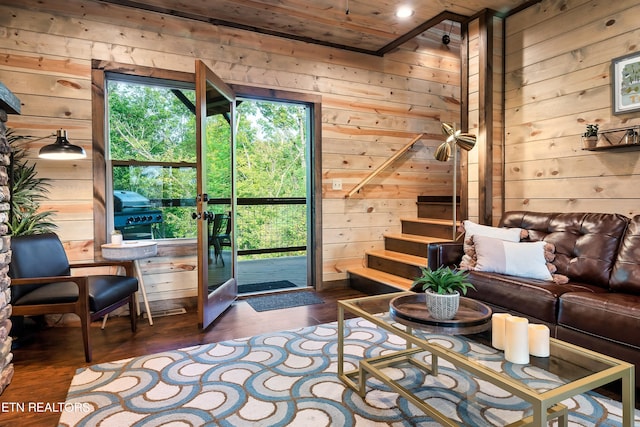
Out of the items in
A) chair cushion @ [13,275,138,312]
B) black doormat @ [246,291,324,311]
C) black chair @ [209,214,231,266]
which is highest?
black chair @ [209,214,231,266]

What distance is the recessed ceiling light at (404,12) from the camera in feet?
11.5

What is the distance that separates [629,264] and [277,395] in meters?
2.32

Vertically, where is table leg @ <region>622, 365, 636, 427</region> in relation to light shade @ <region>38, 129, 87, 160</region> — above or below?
below

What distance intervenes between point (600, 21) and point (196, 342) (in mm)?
3952

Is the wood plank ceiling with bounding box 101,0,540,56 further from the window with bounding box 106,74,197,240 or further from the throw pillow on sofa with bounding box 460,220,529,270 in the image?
the throw pillow on sofa with bounding box 460,220,529,270

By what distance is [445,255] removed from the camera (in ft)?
10.2

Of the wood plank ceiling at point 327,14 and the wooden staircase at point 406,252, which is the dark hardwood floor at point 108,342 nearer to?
the wooden staircase at point 406,252

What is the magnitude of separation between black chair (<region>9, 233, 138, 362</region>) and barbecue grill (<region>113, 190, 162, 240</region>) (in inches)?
22.3

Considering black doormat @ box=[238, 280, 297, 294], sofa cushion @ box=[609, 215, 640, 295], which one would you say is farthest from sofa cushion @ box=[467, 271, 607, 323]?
black doormat @ box=[238, 280, 297, 294]

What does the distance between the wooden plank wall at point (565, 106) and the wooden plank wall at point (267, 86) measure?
122cm

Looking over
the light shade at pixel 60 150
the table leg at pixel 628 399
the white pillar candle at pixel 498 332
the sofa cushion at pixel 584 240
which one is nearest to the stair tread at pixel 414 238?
the sofa cushion at pixel 584 240

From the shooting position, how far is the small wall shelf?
2.69 m

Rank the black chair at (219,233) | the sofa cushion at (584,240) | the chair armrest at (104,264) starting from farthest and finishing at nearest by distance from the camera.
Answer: the black chair at (219,233) < the chair armrest at (104,264) < the sofa cushion at (584,240)

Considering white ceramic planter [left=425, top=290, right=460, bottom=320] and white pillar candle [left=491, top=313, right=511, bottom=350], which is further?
white ceramic planter [left=425, top=290, right=460, bottom=320]
